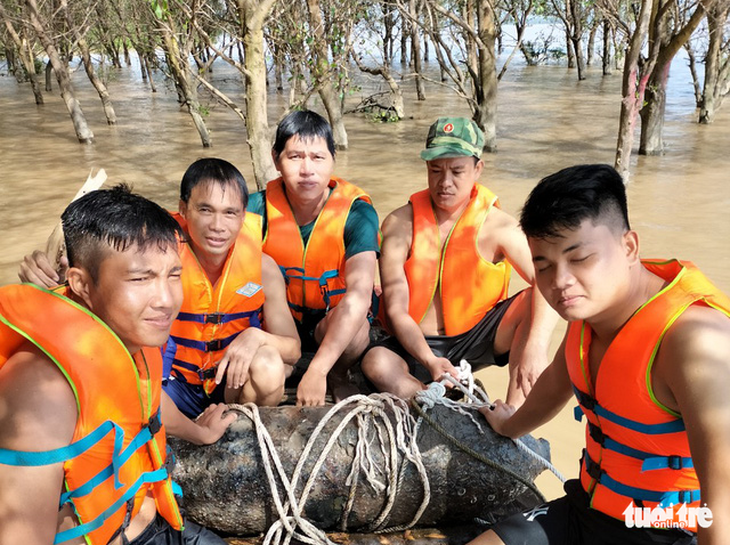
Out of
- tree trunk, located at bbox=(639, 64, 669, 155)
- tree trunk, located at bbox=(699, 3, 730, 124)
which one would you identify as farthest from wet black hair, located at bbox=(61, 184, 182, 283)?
tree trunk, located at bbox=(699, 3, 730, 124)

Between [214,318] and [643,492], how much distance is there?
197cm

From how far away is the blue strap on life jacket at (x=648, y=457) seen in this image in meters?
2.07

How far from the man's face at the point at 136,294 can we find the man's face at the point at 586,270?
3.80 feet

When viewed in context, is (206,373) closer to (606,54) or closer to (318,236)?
(318,236)

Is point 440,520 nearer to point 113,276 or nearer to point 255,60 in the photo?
point 113,276

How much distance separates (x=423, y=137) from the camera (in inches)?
526

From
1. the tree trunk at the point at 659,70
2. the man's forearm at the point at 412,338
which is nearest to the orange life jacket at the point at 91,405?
the man's forearm at the point at 412,338

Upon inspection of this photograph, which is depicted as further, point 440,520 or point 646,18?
point 646,18

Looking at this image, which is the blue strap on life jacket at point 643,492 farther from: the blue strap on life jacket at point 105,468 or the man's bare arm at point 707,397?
the blue strap on life jacket at point 105,468

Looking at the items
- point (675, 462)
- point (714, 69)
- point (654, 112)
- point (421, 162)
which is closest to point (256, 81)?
point (675, 462)

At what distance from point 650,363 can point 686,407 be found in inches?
7.3

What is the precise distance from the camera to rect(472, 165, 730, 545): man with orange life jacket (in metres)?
1.86

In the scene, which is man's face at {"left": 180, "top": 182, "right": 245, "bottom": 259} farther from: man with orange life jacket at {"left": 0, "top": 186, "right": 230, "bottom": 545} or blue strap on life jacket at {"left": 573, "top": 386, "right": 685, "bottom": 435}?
blue strap on life jacket at {"left": 573, "top": 386, "right": 685, "bottom": 435}

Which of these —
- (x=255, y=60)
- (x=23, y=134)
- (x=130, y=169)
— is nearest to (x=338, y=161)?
(x=130, y=169)
